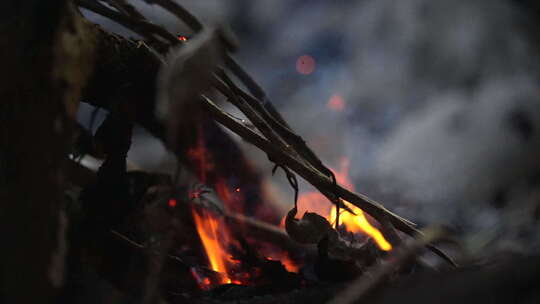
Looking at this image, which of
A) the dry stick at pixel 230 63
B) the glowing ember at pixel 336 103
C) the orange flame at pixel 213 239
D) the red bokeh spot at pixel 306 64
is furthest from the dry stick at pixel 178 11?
the red bokeh spot at pixel 306 64

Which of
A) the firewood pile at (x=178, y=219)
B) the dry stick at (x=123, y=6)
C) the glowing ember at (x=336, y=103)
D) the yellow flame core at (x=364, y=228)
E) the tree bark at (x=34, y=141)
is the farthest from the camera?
the glowing ember at (x=336, y=103)

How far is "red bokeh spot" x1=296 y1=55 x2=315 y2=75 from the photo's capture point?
21.8 ft

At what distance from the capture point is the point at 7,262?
1.14 meters

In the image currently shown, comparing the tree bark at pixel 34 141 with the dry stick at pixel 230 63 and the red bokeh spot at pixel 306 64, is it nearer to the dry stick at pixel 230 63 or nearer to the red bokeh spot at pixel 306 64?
the dry stick at pixel 230 63

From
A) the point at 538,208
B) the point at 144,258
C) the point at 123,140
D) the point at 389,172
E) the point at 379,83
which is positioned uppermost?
the point at 379,83

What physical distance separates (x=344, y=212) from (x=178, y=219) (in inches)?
56.8

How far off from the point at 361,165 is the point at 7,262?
5084 millimetres

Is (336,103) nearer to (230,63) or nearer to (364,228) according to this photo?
(364,228)

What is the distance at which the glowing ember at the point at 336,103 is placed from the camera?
652 centimetres

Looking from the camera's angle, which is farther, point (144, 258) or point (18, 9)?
point (144, 258)

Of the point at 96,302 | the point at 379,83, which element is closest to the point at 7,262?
the point at 96,302

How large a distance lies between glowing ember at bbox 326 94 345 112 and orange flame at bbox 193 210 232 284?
11.5 ft

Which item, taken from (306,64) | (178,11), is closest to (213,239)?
(178,11)

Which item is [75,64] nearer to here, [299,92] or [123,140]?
[123,140]
